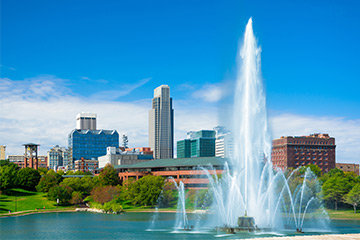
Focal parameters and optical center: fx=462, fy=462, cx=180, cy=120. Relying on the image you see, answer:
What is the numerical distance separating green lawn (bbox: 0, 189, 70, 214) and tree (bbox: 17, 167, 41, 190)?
25.0 ft

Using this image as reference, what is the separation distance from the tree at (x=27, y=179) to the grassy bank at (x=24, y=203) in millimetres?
8687

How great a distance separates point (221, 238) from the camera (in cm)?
4638

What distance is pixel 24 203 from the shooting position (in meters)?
114

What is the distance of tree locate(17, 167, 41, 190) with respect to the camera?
5586 inches

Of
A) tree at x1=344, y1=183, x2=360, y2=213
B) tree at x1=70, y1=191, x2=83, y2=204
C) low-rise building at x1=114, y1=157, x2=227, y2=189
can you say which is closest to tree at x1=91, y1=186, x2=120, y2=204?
tree at x1=70, y1=191, x2=83, y2=204

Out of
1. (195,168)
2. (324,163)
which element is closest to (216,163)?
(195,168)

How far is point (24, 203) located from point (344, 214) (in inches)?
2931

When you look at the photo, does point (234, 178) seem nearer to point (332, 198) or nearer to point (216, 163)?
point (332, 198)

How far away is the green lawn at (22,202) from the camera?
351ft

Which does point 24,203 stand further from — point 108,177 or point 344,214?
point 344,214

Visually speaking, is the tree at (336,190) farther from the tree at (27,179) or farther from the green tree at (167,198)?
the tree at (27,179)

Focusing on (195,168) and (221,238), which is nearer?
(221,238)

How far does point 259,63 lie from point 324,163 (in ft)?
513

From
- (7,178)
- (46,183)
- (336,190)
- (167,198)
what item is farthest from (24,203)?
(336,190)
